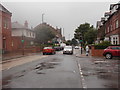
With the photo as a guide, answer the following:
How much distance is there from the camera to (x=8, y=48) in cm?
3372

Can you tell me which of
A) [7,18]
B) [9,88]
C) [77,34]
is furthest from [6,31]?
[77,34]

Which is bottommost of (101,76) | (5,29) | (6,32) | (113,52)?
(101,76)

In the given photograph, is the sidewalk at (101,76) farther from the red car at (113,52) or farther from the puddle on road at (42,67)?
the red car at (113,52)

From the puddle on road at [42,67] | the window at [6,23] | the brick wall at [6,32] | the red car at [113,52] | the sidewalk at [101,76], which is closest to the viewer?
the sidewalk at [101,76]

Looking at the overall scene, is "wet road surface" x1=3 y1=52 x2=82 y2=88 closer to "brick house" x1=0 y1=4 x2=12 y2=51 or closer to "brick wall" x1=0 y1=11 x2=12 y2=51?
"brick house" x1=0 y1=4 x2=12 y2=51

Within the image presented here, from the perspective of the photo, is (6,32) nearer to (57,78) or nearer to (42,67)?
(42,67)

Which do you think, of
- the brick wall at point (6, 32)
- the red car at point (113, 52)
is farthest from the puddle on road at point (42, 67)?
the brick wall at point (6, 32)

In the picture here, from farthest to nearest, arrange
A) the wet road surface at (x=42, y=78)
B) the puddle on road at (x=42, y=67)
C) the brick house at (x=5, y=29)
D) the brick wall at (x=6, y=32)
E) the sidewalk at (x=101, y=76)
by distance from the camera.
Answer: the brick wall at (x=6, y=32) < the brick house at (x=5, y=29) < the puddle on road at (x=42, y=67) < the sidewalk at (x=101, y=76) < the wet road surface at (x=42, y=78)

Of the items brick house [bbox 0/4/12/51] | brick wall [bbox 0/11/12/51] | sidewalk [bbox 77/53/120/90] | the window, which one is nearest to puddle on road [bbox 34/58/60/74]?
sidewalk [bbox 77/53/120/90]

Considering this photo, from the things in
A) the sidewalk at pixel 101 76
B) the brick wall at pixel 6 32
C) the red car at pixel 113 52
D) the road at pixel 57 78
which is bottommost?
the sidewalk at pixel 101 76

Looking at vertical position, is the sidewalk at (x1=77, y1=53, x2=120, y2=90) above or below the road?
below

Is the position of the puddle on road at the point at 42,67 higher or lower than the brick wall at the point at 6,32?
lower

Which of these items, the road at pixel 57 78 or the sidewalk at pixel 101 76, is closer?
the road at pixel 57 78

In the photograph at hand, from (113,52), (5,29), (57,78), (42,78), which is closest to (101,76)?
(57,78)
